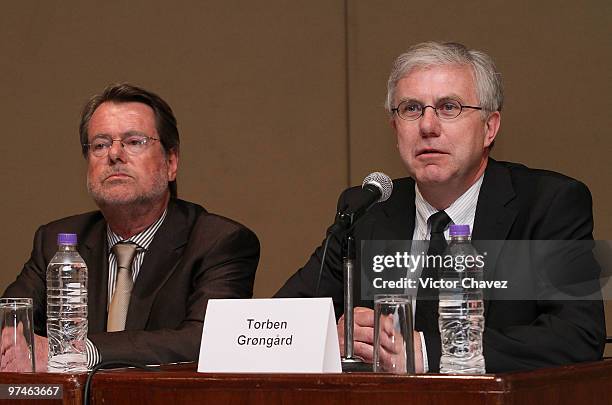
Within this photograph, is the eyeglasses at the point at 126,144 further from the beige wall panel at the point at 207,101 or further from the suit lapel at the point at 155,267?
the beige wall panel at the point at 207,101

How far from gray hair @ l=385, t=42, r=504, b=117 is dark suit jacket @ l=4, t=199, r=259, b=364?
2.56 ft

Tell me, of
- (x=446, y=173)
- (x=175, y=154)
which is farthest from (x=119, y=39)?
(x=446, y=173)

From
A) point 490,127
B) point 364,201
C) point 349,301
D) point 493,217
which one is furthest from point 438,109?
point 349,301

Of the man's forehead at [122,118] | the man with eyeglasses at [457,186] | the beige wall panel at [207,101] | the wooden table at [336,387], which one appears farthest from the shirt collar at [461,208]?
the beige wall panel at [207,101]

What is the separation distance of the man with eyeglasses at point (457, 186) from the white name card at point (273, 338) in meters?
0.61

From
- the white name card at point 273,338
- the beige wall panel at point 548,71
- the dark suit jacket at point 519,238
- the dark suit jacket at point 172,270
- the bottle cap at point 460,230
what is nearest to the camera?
the white name card at point 273,338

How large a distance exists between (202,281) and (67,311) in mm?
726

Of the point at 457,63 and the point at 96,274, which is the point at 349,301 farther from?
the point at 96,274

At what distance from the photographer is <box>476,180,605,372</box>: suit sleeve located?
2.26m

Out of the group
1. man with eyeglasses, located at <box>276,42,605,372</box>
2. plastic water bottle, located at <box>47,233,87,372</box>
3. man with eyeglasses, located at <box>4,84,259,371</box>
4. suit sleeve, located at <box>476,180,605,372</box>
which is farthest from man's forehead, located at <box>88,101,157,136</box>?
suit sleeve, located at <box>476,180,605,372</box>

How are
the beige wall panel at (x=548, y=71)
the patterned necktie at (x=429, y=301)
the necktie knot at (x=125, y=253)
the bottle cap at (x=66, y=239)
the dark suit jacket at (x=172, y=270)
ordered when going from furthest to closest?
the beige wall panel at (x=548, y=71)
the necktie knot at (x=125, y=253)
the dark suit jacket at (x=172, y=270)
the patterned necktie at (x=429, y=301)
the bottle cap at (x=66, y=239)

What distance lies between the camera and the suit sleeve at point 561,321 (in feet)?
7.42

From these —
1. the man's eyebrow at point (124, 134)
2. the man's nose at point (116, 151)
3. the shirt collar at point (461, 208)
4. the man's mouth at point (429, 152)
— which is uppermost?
the man's eyebrow at point (124, 134)

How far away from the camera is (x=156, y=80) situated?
15.5 feet
